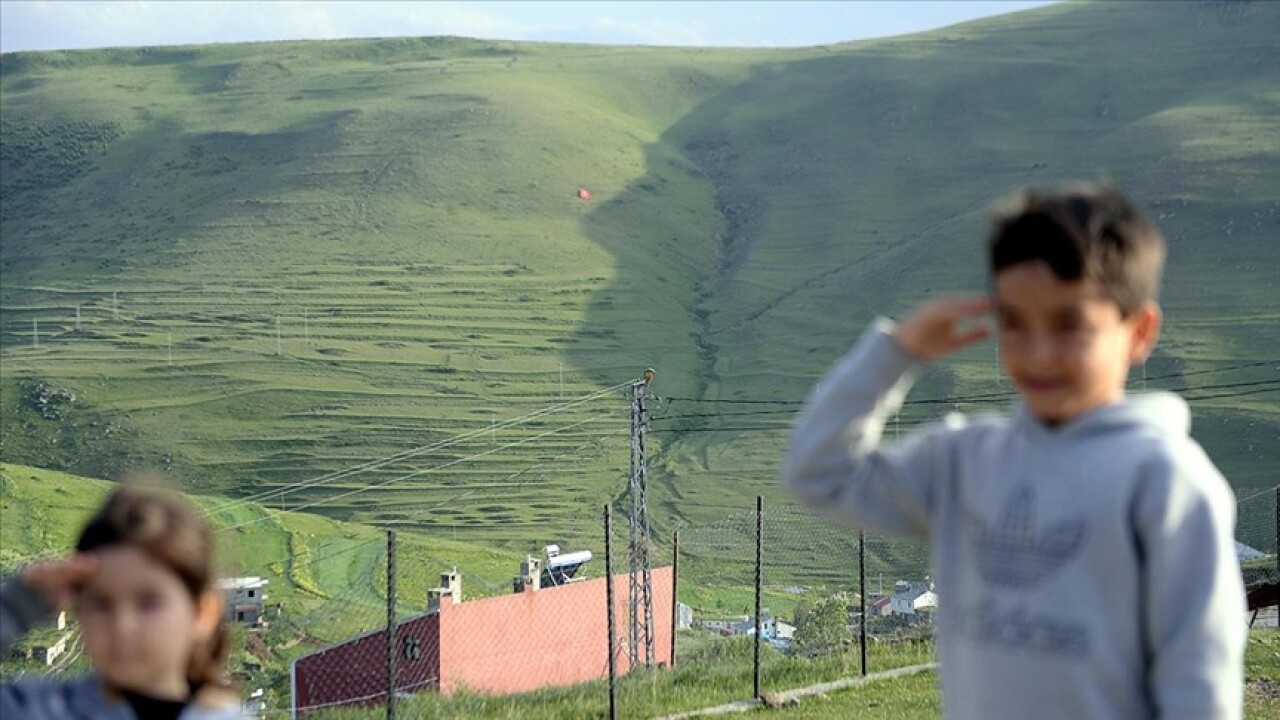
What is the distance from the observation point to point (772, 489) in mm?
60750

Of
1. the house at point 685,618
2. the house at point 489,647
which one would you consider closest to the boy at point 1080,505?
the house at point 489,647

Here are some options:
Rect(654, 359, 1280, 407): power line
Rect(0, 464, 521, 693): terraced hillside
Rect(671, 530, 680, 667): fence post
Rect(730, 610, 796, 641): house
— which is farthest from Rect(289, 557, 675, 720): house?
Rect(654, 359, 1280, 407): power line

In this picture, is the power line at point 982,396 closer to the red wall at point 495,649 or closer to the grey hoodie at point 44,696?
the red wall at point 495,649

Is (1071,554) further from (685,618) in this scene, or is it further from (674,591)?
(685,618)

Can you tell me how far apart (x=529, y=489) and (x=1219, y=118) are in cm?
6272

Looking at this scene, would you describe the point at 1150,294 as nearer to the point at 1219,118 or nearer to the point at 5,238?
the point at 1219,118

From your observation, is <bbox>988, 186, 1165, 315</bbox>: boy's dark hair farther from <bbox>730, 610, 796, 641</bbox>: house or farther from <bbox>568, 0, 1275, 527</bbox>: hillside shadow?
<bbox>568, 0, 1275, 527</bbox>: hillside shadow

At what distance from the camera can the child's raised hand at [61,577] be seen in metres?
2.45

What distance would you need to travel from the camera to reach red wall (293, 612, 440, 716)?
84.3 ft

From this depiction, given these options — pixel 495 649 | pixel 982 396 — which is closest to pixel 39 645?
pixel 495 649

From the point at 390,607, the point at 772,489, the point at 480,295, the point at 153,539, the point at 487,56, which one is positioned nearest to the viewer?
the point at 153,539

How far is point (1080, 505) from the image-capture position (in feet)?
8.25

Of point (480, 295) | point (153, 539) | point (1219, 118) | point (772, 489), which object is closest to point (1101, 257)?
point (153, 539)

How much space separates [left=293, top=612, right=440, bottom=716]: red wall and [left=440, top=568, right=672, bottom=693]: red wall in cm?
29
